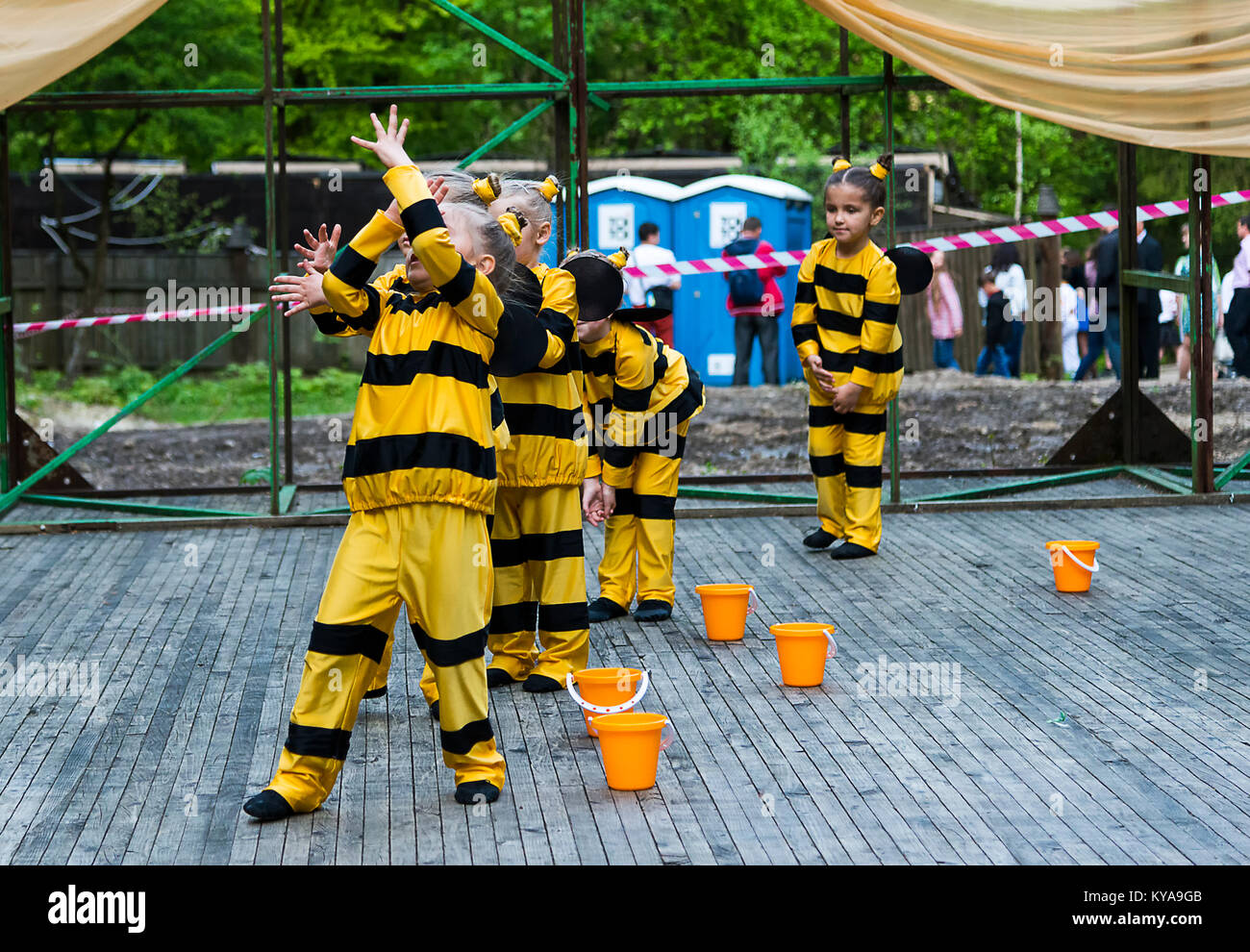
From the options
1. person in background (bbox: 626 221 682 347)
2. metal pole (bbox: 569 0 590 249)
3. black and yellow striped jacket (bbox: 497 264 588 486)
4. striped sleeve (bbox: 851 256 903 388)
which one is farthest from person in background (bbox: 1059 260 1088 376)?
black and yellow striped jacket (bbox: 497 264 588 486)

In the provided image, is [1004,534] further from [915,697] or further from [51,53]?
[51,53]

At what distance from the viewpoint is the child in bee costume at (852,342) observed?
Result: 7.82 metres

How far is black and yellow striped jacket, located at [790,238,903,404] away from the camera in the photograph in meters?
7.87

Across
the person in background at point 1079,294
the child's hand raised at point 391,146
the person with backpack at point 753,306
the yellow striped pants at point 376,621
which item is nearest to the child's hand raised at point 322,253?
the child's hand raised at point 391,146

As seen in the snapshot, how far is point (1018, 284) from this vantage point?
1891 centimetres

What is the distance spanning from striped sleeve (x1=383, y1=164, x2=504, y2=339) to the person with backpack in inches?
485

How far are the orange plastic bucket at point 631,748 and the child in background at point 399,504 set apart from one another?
417 millimetres

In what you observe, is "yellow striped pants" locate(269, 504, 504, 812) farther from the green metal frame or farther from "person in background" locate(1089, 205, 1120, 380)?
"person in background" locate(1089, 205, 1120, 380)

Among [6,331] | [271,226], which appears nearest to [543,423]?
[271,226]

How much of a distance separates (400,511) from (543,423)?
49.4 inches

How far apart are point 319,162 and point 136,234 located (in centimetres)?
320

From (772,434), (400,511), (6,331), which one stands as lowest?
(772,434)

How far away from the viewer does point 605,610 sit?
676 centimetres

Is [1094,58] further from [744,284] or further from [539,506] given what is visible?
[744,284]
